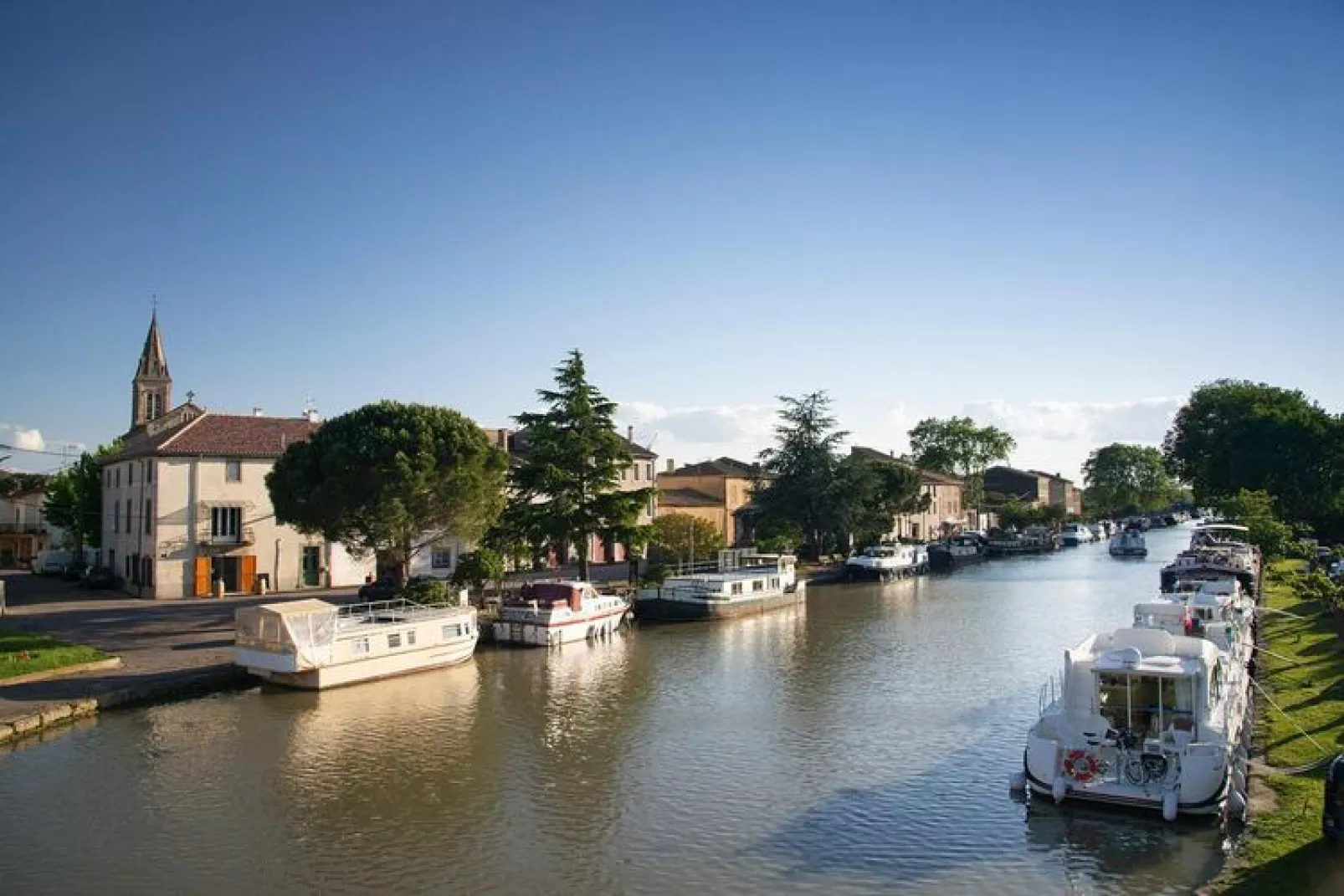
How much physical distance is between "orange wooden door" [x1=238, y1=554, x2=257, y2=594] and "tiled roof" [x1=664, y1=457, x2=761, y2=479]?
4323 cm

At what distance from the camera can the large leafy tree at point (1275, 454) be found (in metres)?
83.7

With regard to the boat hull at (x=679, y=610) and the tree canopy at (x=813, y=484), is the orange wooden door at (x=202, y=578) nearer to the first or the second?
the boat hull at (x=679, y=610)

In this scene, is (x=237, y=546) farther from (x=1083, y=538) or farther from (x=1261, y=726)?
(x=1083, y=538)

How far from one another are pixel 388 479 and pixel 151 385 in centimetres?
7382

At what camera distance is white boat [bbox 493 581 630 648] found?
4091cm

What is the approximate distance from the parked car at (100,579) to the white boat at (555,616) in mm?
26516

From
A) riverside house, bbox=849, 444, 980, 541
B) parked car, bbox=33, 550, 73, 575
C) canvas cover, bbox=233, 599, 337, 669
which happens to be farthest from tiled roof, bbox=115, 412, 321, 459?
riverside house, bbox=849, 444, 980, 541

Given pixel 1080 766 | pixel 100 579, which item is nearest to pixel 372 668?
pixel 1080 766

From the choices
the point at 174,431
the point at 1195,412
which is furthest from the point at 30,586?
the point at 1195,412

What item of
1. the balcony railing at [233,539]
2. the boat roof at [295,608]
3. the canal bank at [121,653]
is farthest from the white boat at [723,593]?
the boat roof at [295,608]

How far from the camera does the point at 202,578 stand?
50.2 meters

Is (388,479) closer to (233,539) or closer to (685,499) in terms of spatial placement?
(233,539)

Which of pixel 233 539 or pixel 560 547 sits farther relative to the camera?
pixel 560 547

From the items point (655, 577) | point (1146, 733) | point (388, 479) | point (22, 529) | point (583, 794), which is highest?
point (388, 479)
